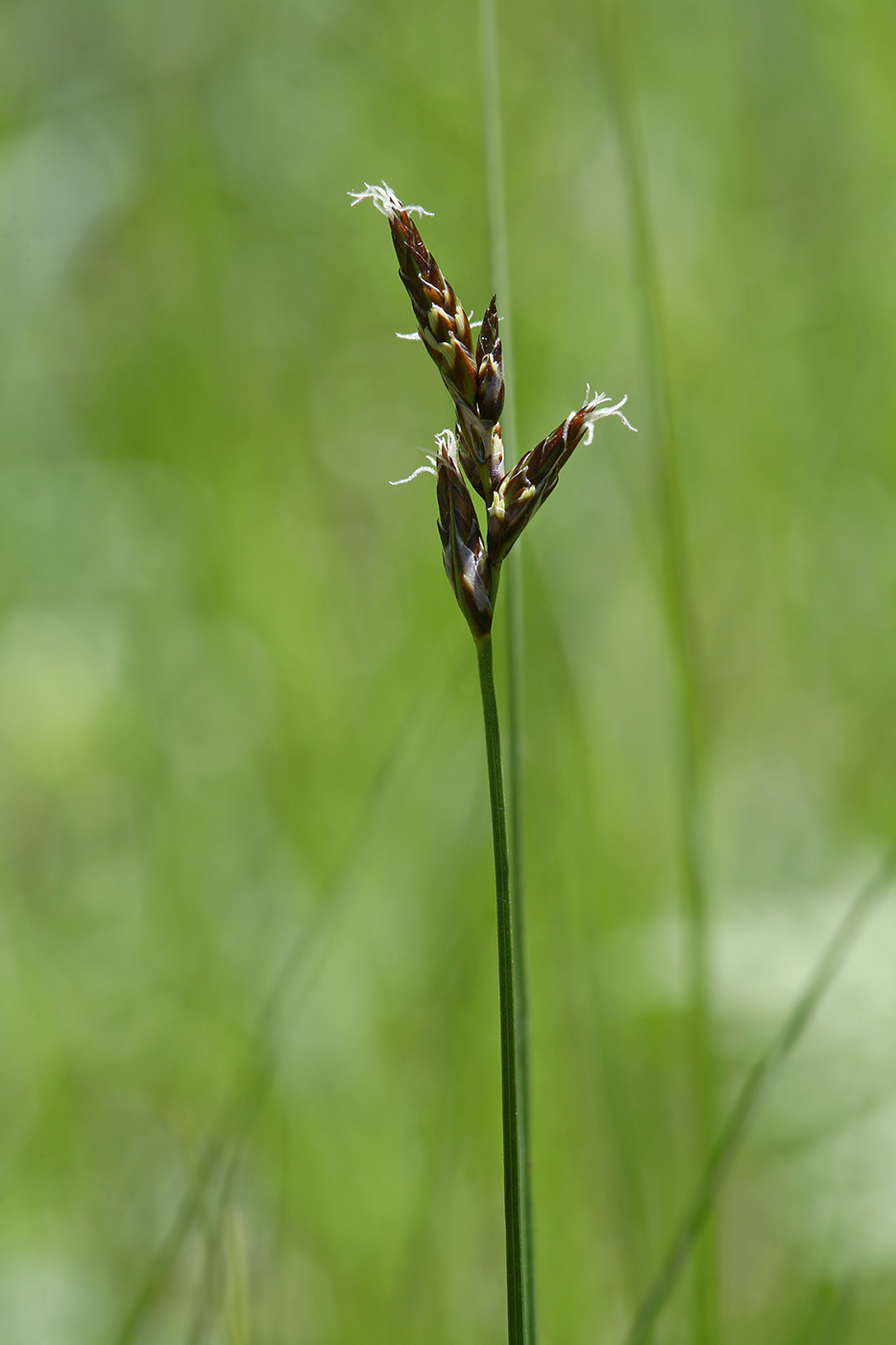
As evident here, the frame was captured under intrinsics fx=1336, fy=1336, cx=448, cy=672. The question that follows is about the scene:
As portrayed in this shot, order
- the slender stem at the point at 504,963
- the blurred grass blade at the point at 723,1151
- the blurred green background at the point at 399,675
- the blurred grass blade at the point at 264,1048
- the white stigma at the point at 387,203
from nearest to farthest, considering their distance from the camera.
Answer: the slender stem at the point at 504,963
the white stigma at the point at 387,203
the blurred grass blade at the point at 723,1151
the blurred grass blade at the point at 264,1048
the blurred green background at the point at 399,675

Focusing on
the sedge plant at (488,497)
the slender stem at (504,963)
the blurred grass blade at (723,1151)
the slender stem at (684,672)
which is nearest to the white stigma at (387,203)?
the sedge plant at (488,497)

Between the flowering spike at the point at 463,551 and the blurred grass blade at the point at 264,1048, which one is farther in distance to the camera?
Answer: the blurred grass blade at the point at 264,1048

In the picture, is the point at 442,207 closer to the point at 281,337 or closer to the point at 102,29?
the point at 281,337

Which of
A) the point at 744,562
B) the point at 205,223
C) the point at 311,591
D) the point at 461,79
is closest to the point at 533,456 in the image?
the point at 311,591

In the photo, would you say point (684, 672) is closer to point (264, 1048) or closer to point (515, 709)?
point (515, 709)

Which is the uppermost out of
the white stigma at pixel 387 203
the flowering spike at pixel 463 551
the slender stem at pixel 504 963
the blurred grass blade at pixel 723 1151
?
the white stigma at pixel 387 203

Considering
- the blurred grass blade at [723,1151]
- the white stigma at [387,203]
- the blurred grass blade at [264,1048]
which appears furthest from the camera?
the blurred grass blade at [264,1048]

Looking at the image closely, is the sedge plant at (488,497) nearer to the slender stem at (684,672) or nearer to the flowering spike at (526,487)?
the flowering spike at (526,487)
